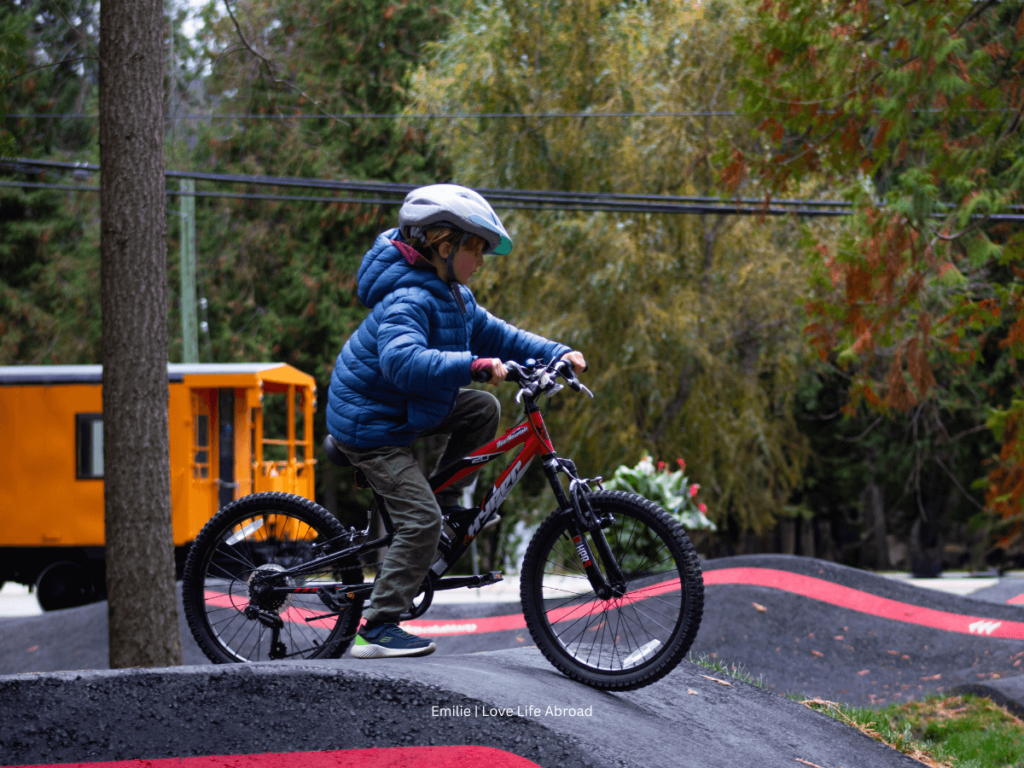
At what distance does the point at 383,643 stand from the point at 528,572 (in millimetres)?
640

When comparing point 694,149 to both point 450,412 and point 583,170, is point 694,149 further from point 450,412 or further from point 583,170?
point 450,412

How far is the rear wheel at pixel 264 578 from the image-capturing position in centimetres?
413

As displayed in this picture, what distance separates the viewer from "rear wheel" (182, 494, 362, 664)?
413 cm

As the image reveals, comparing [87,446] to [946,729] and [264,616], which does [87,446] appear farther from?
[946,729]

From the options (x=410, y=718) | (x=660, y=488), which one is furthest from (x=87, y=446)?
(x=410, y=718)

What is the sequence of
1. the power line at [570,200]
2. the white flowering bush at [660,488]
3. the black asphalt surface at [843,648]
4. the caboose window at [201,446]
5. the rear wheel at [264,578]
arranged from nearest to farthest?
the rear wheel at [264,578] → the black asphalt surface at [843,648] → the white flowering bush at [660,488] → the power line at [570,200] → the caboose window at [201,446]

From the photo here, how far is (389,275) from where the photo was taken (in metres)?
3.89

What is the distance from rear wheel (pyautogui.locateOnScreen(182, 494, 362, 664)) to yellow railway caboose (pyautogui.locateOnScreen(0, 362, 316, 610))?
7.62m

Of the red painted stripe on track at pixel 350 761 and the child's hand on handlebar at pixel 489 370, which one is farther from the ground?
the child's hand on handlebar at pixel 489 370

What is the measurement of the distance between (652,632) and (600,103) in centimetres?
1044

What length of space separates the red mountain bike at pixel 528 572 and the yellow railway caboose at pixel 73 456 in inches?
303

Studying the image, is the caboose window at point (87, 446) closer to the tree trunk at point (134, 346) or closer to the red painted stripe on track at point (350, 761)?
the tree trunk at point (134, 346)

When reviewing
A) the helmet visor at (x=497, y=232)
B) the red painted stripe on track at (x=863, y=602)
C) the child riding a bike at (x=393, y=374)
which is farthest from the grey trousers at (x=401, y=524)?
the red painted stripe on track at (x=863, y=602)

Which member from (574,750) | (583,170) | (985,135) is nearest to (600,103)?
(583,170)
